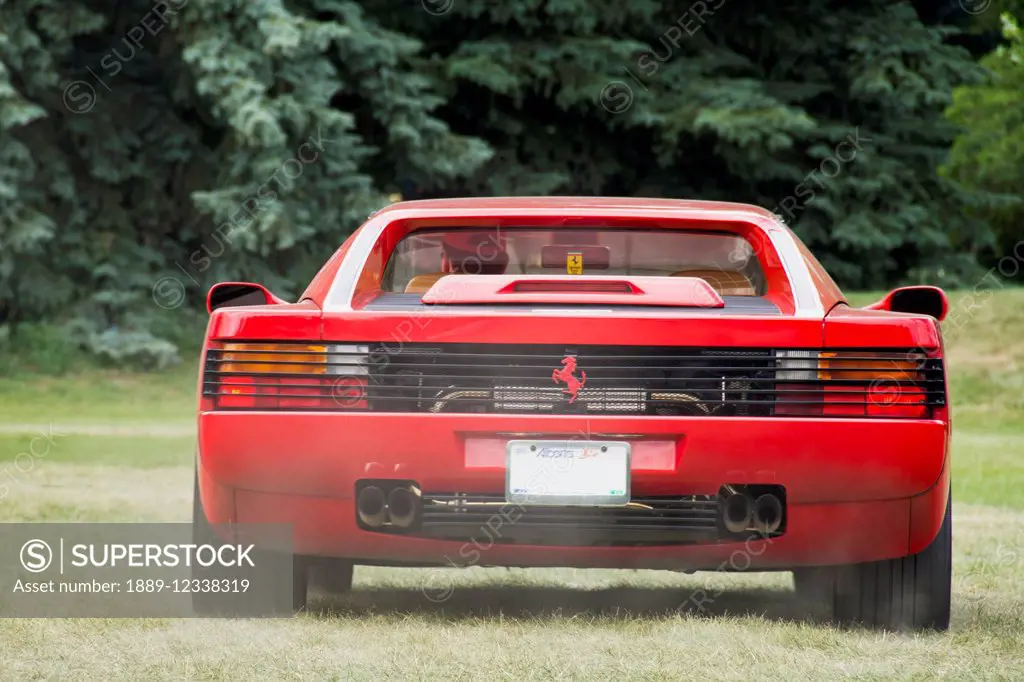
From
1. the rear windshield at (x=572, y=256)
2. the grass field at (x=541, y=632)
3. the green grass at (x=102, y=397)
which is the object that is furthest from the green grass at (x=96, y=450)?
the rear windshield at (x=572, y=256)

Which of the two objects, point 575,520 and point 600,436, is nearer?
point 600,436

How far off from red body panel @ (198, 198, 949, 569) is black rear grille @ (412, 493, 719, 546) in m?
0.06

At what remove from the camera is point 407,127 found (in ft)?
72.6

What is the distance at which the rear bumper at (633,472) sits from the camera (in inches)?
191

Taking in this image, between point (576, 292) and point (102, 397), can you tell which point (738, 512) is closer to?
point (576, 292)

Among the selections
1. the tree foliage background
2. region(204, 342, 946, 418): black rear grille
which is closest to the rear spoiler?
region(204, 342, 946, 418): black rear grille

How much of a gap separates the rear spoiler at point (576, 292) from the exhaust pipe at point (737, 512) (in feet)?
1.98

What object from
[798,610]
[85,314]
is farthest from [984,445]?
[85,314]

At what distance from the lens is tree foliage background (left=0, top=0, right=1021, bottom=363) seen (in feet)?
67.2

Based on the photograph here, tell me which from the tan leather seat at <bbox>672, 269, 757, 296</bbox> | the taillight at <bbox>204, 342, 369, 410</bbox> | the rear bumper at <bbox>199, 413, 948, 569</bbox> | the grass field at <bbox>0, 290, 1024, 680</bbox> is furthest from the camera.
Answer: the tan leather seat at <bbox>672, 269, 757, 296</bbox>

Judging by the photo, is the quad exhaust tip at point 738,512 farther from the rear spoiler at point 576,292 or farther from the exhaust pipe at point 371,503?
the exhaust pipe at point 371,503

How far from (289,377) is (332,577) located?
1.44 meters

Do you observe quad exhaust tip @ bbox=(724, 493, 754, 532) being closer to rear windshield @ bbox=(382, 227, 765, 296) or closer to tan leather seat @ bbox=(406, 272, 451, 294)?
rear windshield @ bbox=(382, 227, 765, 296)

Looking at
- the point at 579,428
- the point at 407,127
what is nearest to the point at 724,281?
the point at 579,428
